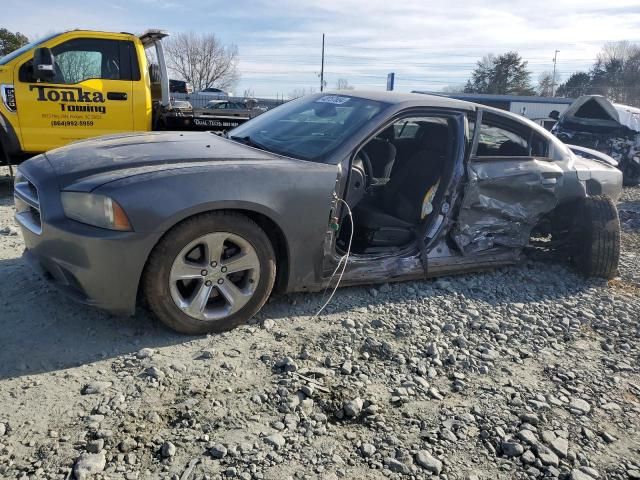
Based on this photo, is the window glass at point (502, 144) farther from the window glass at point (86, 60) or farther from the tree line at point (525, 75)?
the tree line at point (525, 75)

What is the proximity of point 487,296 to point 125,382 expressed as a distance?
112 inches

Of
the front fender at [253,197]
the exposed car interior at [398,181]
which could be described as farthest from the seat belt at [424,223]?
→ the front fender at [253,197]

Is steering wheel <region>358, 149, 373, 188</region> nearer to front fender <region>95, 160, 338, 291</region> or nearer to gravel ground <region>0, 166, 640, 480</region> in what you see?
front fender <region>95, 160, 338, 291</region>

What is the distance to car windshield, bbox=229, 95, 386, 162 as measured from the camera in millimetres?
3723

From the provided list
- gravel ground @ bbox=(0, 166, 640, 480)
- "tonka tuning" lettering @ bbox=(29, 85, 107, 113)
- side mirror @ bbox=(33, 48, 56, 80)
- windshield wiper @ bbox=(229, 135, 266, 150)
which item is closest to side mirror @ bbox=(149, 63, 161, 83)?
"tonka tuning" lettering @ bbox=(29, 85, 107, 113)

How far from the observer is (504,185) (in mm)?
4328

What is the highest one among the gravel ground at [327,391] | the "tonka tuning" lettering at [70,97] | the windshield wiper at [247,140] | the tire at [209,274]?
the "tonka tuning" lettering at [70,97]

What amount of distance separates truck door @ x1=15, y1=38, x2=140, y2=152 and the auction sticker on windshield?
4055 mm

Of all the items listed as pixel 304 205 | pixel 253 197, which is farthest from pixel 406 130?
pixel 253 197

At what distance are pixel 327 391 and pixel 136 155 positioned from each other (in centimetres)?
189

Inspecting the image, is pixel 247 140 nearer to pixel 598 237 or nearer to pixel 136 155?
pixel 136 155

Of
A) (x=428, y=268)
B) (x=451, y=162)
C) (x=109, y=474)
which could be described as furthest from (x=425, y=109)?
(x=109, y=474)

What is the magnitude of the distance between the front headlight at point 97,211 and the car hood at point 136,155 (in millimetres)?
108

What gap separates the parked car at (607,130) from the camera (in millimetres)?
10742
